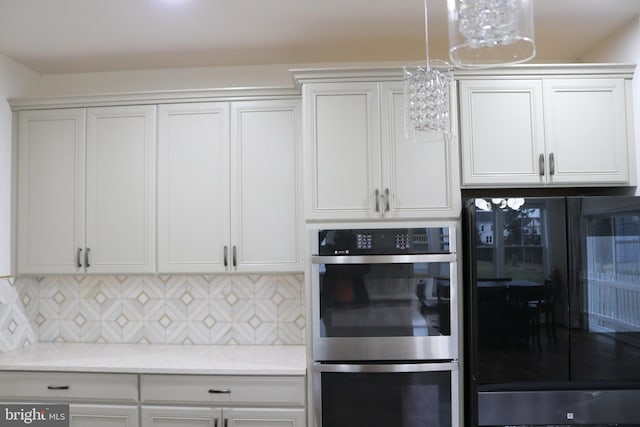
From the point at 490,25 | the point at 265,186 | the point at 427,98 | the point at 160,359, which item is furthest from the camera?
the point at 265,186

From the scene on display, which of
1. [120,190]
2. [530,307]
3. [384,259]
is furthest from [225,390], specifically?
[530,307]

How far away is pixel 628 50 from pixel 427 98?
76.0 inches

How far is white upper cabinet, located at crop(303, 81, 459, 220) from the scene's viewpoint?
2.41 metres

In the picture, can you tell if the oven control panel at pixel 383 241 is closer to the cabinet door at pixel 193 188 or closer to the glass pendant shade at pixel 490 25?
the cabinet door at pixel 193 188

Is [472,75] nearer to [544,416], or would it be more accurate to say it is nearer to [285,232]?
[285,232]

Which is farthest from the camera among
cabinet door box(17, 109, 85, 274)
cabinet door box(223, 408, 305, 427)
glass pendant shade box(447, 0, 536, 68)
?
cabinet door box(17, 109, 85, 274)

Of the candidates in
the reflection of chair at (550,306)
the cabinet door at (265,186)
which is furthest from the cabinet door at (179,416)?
the reflection of chair at (550,306)

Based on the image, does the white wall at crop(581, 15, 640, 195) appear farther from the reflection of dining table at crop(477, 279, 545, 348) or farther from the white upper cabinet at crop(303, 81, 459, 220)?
the white upper cabinet at crop(303, 81, 459, 220)

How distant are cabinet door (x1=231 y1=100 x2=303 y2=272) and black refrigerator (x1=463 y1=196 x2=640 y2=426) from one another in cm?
105

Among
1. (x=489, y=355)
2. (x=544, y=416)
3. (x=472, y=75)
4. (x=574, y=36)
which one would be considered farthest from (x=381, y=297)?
(x=574, y=36)

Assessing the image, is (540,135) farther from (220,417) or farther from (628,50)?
(220,417)

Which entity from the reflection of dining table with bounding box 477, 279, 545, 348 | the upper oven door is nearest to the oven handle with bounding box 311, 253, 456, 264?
the upper oven door

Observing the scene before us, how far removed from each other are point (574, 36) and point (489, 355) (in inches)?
74.8

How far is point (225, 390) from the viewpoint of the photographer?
2447 mm
